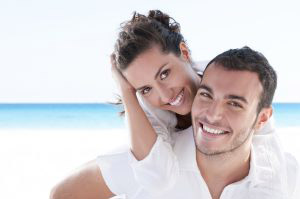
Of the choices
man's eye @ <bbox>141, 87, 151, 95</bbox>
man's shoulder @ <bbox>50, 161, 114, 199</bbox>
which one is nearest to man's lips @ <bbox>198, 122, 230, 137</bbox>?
man's eye @ <bbox>141, 87, 151, 95</bbox>

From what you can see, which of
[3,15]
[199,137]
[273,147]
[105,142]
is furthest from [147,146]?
[3,15]

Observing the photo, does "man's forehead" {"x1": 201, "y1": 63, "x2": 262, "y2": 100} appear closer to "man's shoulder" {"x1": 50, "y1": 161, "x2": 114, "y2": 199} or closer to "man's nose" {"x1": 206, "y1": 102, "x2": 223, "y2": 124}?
"man's nose" {"x1": 206, "y1": 102, "x2": 223, "y2": 124}

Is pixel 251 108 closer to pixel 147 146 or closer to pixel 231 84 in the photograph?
pixel 231 84

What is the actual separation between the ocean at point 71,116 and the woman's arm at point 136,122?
838cm

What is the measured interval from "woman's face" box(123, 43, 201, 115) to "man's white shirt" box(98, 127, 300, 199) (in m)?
0.18

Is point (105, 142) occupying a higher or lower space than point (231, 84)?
lower

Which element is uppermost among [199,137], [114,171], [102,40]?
[199,137]

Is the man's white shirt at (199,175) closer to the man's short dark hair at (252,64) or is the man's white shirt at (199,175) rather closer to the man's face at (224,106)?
the man's face at (224,106)

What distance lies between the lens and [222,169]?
2.25m

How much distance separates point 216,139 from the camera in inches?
82.7

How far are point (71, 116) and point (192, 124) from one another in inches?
457

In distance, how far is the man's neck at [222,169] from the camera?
7.29ft

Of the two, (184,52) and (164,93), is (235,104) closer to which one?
(164,93)

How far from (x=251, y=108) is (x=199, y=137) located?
27 cm
